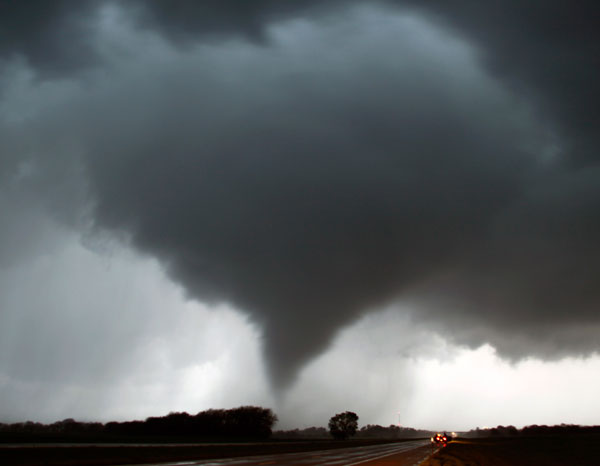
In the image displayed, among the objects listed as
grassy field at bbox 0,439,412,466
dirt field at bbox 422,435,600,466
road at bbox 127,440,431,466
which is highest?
grassy field at bbox 0,439,412,466

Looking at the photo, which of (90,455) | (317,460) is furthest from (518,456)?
(90,455)

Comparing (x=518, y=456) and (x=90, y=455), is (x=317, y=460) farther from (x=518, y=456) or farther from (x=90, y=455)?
(x=518, y=456)

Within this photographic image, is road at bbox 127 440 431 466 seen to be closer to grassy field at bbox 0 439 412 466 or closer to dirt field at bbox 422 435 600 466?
dirt field at bbox 422 435 600 466

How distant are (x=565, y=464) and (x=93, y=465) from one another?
4097cm

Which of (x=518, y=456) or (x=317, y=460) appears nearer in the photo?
(x=317, y=460)

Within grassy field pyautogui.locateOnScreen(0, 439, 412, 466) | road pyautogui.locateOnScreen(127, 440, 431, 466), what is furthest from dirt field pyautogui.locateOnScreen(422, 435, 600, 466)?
grassy field pyautogui.locateOnScreen(0, 439, 412, 466)

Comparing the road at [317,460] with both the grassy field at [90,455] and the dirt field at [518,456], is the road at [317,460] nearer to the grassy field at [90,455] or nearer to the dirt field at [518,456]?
the dirt field at [518,456]

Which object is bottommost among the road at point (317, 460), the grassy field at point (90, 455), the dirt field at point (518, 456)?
the dirt field at point (518, 456)

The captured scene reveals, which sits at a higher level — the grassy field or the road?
the grassy field

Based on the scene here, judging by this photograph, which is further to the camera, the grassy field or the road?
the road

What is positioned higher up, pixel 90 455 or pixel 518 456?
pixel 90 455

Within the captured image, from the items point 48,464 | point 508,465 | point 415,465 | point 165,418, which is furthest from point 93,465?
point 165,418

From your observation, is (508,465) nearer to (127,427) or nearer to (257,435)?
(257,435)

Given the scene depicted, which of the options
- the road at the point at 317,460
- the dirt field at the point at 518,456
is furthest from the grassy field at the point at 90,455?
the dirt field at the point at 518,456
